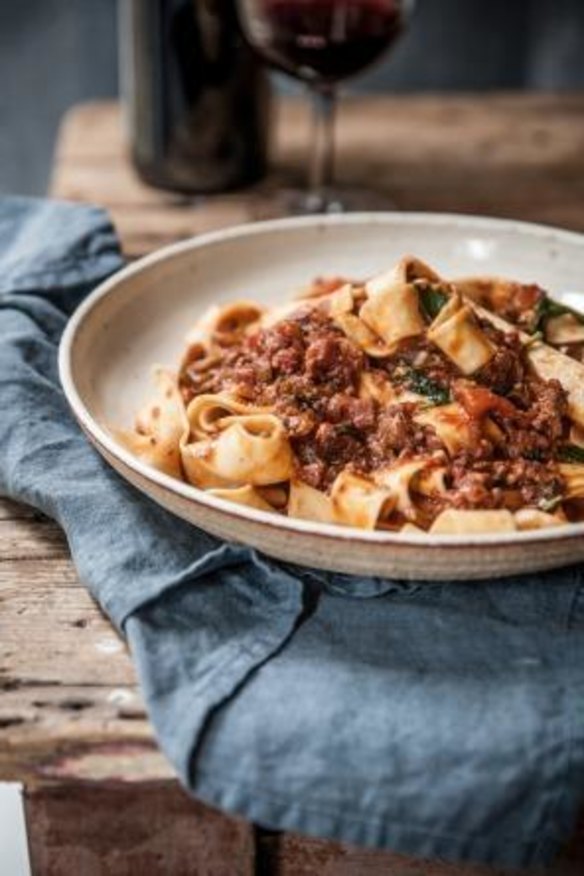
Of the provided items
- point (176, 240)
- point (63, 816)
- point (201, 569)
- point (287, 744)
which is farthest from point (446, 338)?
point (176, 240)

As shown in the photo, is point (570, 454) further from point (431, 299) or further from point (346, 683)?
point (346, 683)

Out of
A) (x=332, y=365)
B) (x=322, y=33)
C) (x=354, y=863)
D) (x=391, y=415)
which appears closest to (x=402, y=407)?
(x=391, y=415)

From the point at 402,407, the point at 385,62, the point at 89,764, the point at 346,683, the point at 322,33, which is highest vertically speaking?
the point at 322,33

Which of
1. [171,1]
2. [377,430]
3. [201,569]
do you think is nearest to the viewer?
[201,569]

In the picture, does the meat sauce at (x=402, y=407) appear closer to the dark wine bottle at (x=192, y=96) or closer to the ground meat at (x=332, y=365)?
the ground meat at (x=332, y=365)

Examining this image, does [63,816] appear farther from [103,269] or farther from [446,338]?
[103,269]

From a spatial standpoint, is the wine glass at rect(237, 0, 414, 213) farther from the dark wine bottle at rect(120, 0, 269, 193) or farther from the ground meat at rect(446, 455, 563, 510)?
the ground meat at rect(446, 455, 563, 510)

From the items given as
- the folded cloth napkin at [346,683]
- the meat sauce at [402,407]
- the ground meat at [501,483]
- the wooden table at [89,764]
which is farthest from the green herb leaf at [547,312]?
the wooden table at [89,764]
